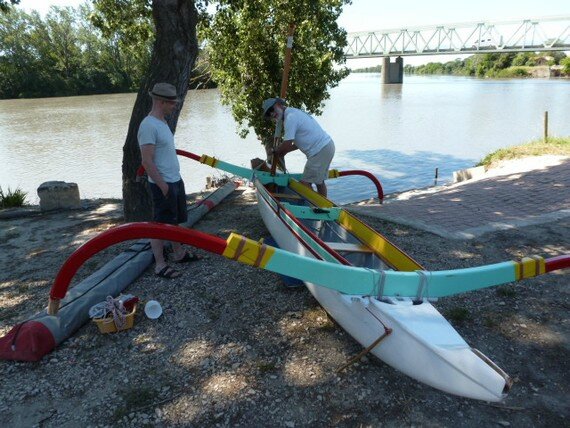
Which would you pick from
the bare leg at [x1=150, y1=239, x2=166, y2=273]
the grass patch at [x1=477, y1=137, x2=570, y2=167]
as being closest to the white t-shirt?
the bare leg at [x1=150, y1=239, x2=166, y2=273]

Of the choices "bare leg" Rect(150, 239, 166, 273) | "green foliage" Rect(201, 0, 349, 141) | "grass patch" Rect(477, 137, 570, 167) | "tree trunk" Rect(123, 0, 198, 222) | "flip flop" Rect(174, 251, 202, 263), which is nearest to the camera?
"bare leg" Rect(150, 239, 166, 273)

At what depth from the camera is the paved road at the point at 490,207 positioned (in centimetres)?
578

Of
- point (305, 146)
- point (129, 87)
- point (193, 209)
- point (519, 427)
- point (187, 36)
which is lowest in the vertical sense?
point (519, 427)

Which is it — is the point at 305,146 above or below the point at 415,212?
above

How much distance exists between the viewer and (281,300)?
3723 millimetres

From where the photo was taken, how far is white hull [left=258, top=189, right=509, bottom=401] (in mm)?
2312

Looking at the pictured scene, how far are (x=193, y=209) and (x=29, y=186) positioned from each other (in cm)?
933

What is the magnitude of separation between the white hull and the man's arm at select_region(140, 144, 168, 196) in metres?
1.80

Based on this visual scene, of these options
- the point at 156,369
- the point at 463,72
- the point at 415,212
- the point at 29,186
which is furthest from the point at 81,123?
the point at 463,72

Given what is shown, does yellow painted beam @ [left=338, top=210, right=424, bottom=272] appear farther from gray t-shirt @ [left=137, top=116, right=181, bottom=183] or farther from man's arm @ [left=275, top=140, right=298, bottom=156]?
gray t-shirt @ [left=137, top=116, right=181, bottom=183]

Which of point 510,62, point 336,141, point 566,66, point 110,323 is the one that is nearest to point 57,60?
point 336,141

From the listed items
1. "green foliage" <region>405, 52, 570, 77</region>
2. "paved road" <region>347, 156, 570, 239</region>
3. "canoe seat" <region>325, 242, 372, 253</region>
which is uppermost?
"green foliage" <region>405, 52, 570, 77</region>

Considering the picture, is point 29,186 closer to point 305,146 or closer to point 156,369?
point 305,146

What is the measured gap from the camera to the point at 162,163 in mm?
3771
